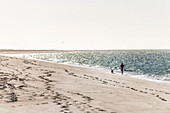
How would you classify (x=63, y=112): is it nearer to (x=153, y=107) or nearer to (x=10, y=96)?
(x=10, y=96)

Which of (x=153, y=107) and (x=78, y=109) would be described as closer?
(x=78, y=109)

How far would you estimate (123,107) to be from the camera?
10859 millimetres

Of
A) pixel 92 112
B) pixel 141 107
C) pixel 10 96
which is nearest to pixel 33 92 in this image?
pixel 10 96

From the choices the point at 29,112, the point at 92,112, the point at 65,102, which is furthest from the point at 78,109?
the point at 29,112

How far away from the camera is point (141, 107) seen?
11148 millimetres

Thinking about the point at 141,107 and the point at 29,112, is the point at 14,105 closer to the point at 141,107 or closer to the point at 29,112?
Answer: the point at 29,112

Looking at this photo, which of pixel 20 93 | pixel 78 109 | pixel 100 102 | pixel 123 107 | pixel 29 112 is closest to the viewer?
pixel 29 112

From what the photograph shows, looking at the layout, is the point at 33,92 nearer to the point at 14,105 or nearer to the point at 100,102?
the point at 14,105

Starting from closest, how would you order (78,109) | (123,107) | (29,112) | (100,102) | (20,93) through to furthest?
(29,112)
(78,109)
(123,107)
(100,102)
(20,93)

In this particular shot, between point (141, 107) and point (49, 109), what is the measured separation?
15.5 ft

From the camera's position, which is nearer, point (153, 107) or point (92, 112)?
point (92, 112)

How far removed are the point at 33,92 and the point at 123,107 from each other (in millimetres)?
5535

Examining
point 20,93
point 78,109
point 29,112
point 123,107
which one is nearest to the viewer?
point 29,112

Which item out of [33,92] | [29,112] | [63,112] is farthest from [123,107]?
[33,92]
